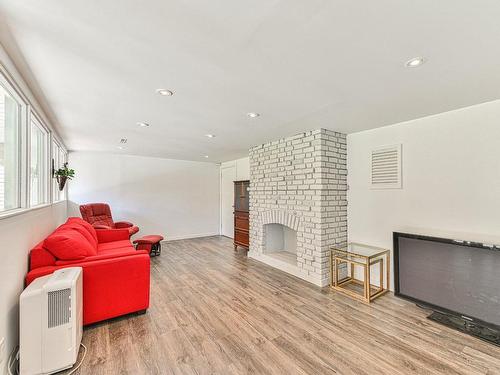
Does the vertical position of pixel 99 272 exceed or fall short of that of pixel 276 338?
it exceeds it

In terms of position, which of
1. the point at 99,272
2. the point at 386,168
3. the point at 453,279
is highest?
the point at 386,168

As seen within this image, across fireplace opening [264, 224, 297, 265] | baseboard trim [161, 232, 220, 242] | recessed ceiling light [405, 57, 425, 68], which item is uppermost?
recessed ceiling light [405, 57, 425, 68]

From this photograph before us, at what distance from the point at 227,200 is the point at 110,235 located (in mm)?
3321

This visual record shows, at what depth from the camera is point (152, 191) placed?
6043 millimetres

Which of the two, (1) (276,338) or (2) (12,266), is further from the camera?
(1) (276,338)

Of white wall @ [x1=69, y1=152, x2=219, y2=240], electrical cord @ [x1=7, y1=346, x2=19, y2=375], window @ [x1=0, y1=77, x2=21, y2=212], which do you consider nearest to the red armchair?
white wall @ [x1=69, y1=152, x2=219, y2=240]

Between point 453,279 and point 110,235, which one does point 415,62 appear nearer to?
point 453,279

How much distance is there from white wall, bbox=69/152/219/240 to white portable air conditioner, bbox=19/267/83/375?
4137 millimetres

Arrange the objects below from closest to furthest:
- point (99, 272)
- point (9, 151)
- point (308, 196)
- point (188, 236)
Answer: point (9, 151), point (99, 272), point (308, 196), point (188, 236)

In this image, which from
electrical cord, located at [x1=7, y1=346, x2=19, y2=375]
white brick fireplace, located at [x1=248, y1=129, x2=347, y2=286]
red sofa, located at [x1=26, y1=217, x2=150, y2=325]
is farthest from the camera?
white brick fireplace, located at [x1=248, y1=129, x2=347, y2=286]

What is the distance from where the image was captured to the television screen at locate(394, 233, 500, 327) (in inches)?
83.7

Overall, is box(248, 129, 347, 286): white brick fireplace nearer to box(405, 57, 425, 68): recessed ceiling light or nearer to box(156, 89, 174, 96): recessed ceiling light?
box(405, 57, 425, 68): recessed ceiling light

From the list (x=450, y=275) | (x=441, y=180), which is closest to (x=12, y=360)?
(x=450, y=275)

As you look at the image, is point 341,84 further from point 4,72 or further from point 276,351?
point 4,72
